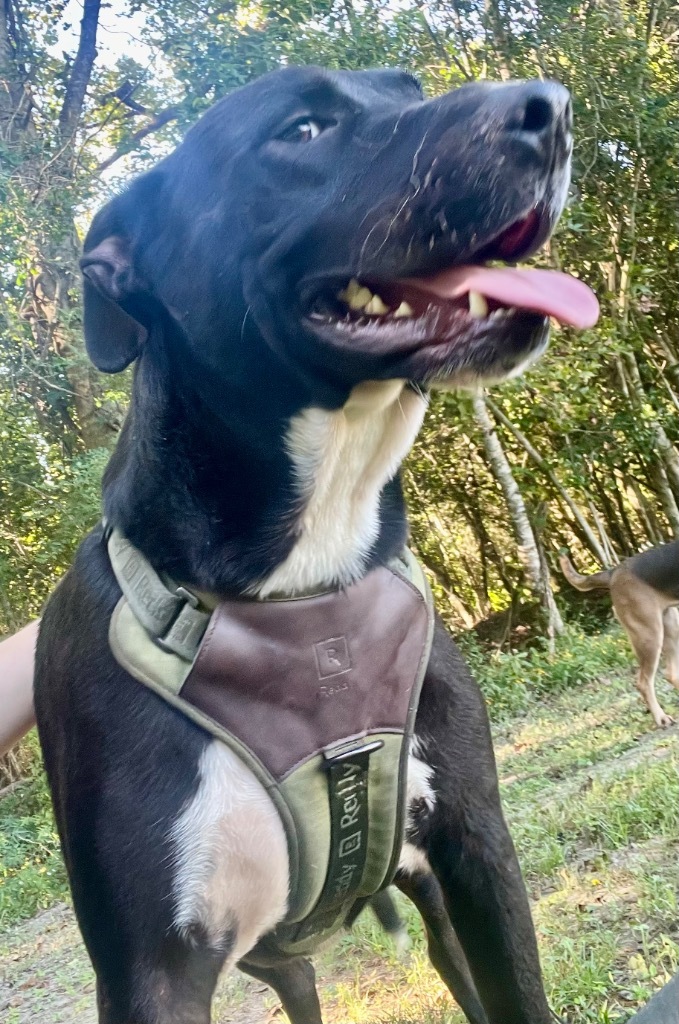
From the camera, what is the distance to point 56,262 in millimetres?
3479

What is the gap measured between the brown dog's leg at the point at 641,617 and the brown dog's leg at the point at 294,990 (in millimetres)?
2990

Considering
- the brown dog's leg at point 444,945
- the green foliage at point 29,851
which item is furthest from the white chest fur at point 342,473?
the green foliage at point 29,851

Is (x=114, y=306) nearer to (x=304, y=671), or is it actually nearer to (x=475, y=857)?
(x=304, y=671)

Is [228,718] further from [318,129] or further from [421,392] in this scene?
[318,129]

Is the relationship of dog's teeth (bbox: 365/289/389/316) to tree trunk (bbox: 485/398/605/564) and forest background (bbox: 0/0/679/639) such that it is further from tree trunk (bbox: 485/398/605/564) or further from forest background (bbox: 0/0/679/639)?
tree trunk (bbox: 485/398/605/564)

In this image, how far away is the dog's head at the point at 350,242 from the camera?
999mm

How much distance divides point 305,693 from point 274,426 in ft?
1.25

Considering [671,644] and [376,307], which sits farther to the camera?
[671,644]

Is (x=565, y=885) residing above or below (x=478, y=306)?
below

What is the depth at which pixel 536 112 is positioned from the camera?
963 mm

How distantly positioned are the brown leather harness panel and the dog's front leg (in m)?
0.09

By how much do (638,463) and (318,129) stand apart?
6215 mm

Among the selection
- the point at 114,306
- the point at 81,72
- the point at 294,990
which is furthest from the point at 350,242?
the point at 81,72

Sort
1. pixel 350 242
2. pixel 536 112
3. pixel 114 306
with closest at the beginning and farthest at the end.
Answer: pixel 536 112 < pixel 350 242 < pixel 114 306
